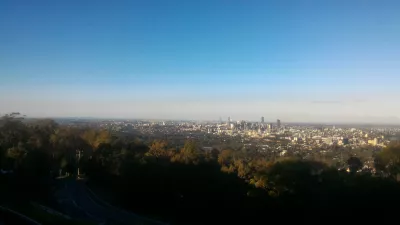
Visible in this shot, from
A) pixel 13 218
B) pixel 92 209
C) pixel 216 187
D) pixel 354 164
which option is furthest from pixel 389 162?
pixel 13 218

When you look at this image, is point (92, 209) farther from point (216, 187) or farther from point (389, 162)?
point (389, 162)

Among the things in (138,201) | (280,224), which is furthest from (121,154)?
Answer: (280,224)

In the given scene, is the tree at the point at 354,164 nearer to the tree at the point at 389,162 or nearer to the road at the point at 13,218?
the tree at the point at 389,162

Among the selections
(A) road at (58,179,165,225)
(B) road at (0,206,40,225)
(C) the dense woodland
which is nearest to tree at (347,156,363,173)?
(C) the dense woodland

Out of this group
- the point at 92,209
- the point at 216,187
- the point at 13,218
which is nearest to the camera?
the point at 13,218

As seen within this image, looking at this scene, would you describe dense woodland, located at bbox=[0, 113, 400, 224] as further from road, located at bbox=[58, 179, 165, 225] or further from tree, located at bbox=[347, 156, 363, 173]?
road, located at bbox=[58, 179, 165, 225]
